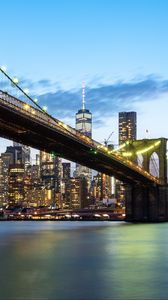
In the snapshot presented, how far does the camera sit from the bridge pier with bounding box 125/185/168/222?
9738 cm

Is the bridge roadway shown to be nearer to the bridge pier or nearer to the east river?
the bridge pier

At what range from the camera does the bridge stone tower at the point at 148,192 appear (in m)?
97.5

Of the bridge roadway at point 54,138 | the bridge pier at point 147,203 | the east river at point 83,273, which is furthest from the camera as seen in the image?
the bridge pier at point 147,203

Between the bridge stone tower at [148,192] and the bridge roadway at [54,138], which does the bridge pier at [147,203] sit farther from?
the bridge roadway at [54,138]

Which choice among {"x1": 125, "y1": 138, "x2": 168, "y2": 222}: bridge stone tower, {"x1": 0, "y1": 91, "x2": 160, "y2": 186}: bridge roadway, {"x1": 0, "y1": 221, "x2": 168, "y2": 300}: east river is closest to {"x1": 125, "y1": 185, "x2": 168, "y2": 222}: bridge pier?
{"x1": 125, "y1": 138, "x2": 168, "y2": 222}: bridge stone tower

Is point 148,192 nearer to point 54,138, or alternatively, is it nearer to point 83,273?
point 54,138

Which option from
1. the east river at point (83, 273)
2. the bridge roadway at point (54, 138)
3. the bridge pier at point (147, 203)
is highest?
the bridge roadway at point (54, 138)

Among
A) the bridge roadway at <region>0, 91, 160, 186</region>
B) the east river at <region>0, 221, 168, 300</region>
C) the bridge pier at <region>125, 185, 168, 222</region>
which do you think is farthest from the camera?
the bridge pier at <region>125, 185, 168, 222</region>

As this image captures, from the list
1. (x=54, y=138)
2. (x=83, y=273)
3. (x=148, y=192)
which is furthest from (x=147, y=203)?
(x=83, y=273)

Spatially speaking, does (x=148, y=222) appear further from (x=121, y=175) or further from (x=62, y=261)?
(x=62, y=261)

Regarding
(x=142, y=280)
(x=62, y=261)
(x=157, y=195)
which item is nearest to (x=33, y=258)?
(x=62, y=261)

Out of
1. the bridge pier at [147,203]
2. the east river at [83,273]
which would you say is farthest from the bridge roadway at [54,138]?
the east river at [83,273]

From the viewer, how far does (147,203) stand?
98938mm

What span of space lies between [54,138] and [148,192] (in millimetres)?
41179
